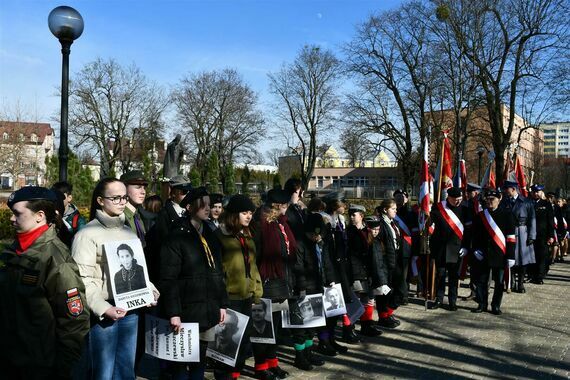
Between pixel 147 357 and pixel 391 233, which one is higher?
pixel 391 233

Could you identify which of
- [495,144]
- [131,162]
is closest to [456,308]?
[495,144]

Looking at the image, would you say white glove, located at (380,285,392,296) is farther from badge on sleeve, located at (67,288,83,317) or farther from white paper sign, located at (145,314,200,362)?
badge on sleeve, located at (67,288,83,317)

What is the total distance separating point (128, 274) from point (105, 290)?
202 mm

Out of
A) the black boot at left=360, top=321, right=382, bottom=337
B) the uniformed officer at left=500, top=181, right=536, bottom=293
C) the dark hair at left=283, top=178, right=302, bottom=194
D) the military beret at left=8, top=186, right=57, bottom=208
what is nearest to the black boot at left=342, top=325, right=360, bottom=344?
the black boot at left=360, top=321, right=382, bottom=337

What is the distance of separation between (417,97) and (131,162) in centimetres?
3180

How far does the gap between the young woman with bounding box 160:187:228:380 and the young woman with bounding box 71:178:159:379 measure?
0.61 ft

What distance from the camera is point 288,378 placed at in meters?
5.86

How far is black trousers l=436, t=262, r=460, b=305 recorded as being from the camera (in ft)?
31.2

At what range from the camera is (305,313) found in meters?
6.05

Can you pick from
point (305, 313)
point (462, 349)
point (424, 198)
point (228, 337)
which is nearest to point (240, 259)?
point (228, 337)

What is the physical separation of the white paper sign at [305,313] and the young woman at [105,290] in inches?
80.9

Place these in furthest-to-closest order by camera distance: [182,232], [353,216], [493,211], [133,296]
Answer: [493,211]
[353,216]
[182,232]
[133,296]

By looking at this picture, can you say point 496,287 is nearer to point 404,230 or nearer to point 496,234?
point 496,234

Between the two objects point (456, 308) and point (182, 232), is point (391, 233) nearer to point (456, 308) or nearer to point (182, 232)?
point (456, 308)
